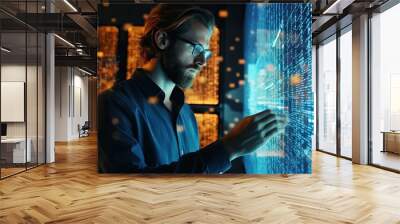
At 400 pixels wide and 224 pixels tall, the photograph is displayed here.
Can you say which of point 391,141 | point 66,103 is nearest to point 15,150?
point 391,141

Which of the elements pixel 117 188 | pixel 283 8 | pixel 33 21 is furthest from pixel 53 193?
pixel 283 8

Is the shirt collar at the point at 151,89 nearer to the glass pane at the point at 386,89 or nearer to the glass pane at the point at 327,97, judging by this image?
the glass pane at the point at 386,89

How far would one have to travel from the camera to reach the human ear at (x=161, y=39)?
21.5 feet

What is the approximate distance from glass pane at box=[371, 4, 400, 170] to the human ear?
14.8 feet

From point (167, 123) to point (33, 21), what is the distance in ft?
12.0

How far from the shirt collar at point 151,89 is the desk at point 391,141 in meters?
4.30

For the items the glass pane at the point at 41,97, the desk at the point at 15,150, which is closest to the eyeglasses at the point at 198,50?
the glass pane at the point at 41,97

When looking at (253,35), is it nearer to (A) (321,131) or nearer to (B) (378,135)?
(B) (378,135)

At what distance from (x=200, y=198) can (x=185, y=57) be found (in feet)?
8.63

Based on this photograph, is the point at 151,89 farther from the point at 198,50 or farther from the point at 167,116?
the point at 198,50

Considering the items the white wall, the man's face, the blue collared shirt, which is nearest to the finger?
the blue collared shirt

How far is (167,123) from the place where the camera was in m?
6.52

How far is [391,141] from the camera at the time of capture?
7715mm

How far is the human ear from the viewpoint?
6559 millimetres
